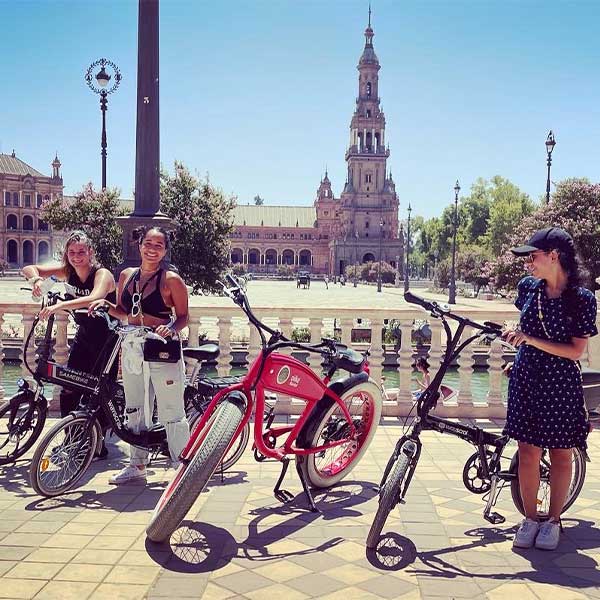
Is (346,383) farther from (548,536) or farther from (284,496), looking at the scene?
(548,536)

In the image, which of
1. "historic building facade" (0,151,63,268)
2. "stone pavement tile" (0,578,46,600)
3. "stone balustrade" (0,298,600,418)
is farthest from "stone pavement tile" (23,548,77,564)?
"historic building facade" (0,151,63,268)

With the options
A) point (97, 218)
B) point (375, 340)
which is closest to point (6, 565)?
point (375, 340)

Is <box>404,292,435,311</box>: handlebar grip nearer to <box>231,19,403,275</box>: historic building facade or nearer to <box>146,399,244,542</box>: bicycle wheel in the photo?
<box>146,399,244,542</box>: bicycle wheel

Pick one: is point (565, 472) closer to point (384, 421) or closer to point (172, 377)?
point (172, 377)

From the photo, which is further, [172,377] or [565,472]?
[172,377]

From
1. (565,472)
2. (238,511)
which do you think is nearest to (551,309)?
(565,472)

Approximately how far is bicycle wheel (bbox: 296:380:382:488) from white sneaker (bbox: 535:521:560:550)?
1.62m

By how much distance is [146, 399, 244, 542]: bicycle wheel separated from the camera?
3848 millimetres

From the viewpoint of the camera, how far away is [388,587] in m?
3.58

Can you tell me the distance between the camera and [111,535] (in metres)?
4.21

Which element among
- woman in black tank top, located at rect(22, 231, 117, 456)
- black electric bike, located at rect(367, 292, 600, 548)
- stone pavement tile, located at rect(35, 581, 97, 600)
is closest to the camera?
stone pavement tile, located at rect(35, 581, 97, 600)

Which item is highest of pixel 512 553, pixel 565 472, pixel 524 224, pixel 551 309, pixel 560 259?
pixel 524 224

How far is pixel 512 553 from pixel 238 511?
5.92ft

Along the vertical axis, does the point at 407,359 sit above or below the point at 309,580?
above
